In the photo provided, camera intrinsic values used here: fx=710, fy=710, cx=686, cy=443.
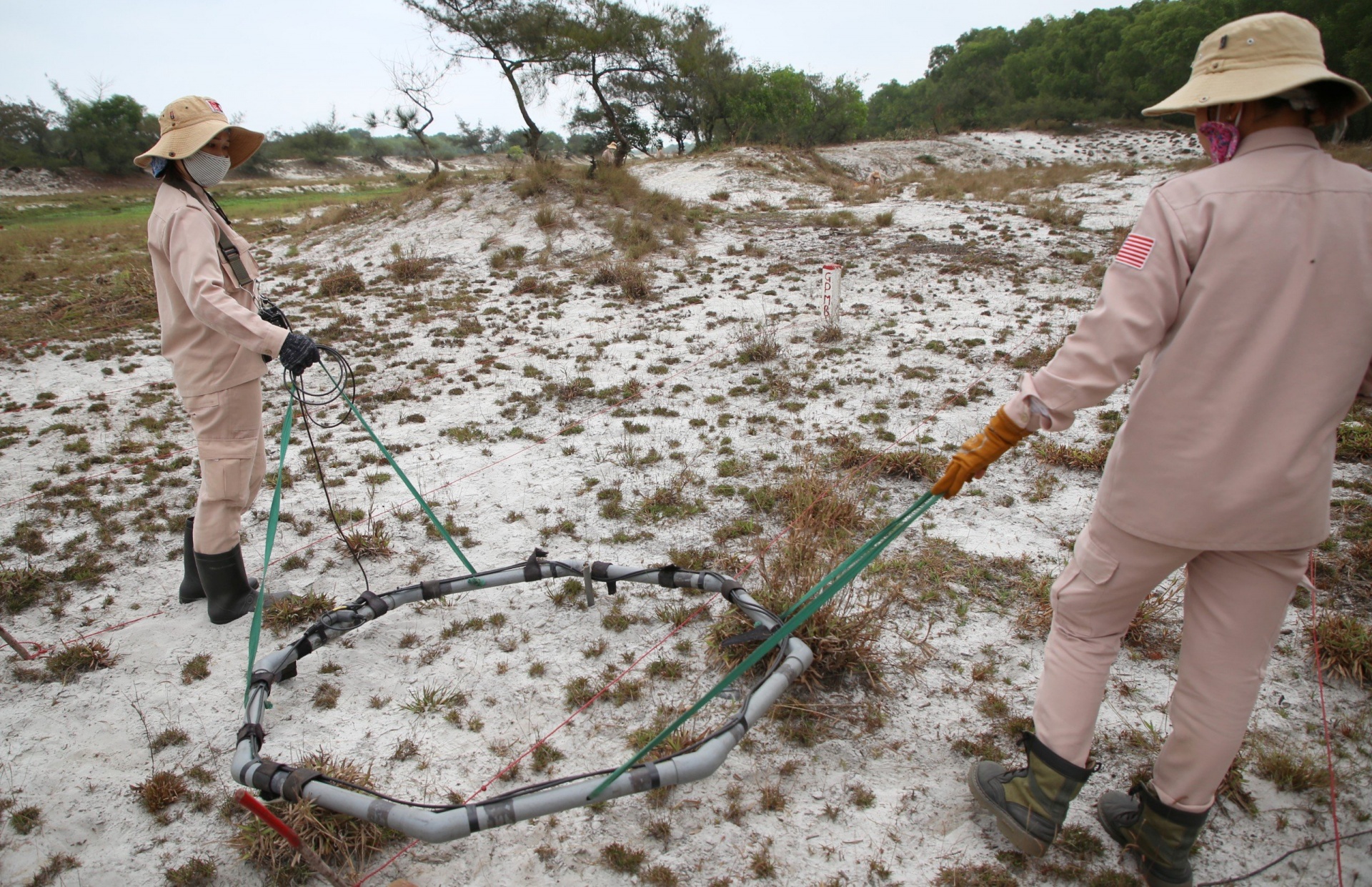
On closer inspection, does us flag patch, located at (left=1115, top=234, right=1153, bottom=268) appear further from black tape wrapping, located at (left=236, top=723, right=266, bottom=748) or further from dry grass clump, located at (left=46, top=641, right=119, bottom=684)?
dry grass clump, located at (left=46, top=641, right=119, bottom=684)

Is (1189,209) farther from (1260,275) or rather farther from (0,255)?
(0,255)

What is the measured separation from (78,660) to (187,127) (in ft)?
8.03

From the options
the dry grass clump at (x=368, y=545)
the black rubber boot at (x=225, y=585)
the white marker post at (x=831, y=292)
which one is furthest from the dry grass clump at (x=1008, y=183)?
the black rubber boot at (x=225, y=585)

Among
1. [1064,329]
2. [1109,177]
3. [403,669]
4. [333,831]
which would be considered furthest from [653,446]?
[1109,177]

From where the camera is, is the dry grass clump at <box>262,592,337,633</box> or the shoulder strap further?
the dry grass clump at <box>262,592,337,633</box>

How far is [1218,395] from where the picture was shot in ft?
5.61

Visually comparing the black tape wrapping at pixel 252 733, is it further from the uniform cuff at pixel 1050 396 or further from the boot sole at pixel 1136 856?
the boot sole at pixel 1136 856

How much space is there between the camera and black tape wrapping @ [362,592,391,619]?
3271 mm

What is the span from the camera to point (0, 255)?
1346 centimetres

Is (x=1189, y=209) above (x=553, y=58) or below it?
below

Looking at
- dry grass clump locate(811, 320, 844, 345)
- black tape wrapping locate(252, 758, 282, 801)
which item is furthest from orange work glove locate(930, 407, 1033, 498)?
dry grass clump locate(811, 320, 844, 345)

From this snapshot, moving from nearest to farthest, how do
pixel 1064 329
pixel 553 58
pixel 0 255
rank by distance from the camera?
1. pixel 1064 329
2. pixel 0 255
3. pixel 553 58

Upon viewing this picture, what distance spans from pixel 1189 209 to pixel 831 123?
43923mm

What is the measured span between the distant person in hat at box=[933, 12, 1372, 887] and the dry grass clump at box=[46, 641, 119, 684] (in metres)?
3.85
